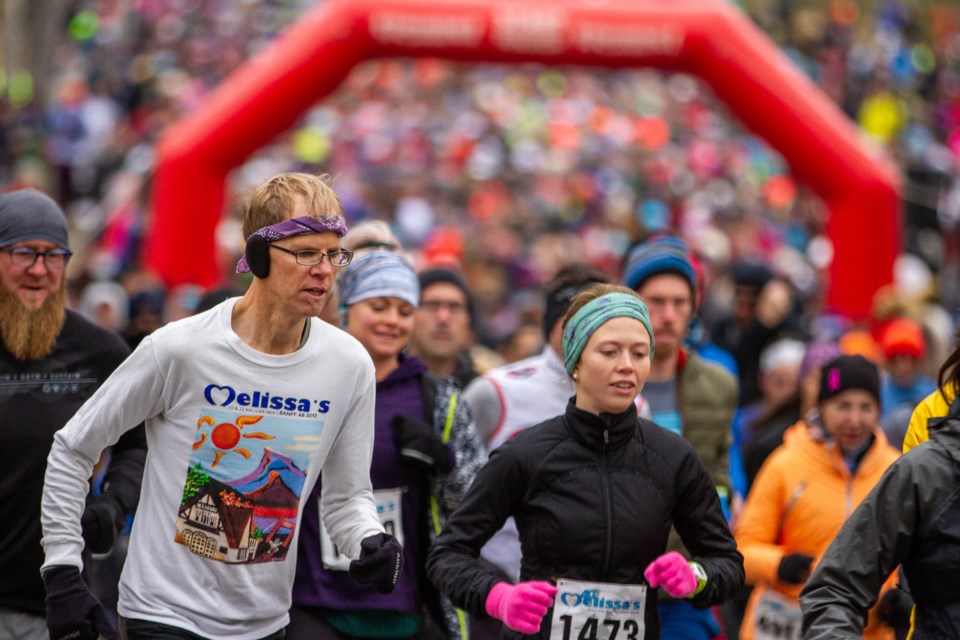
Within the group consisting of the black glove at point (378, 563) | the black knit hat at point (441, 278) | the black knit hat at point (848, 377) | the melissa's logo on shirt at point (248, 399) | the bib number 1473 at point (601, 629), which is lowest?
the bib number 1473 at point (601, 629)

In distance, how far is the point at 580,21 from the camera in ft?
42.7

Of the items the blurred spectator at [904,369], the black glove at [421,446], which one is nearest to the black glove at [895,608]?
the black glove at [421,446]

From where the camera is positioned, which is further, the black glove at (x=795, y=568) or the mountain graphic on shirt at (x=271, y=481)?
the black glove at (x=795, y=568)

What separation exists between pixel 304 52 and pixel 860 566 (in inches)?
403

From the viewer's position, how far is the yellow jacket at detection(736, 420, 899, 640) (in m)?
5.53

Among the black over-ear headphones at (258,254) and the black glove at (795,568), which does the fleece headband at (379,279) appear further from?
the black glove at (795,568)

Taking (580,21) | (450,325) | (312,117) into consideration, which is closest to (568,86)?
(312,117)

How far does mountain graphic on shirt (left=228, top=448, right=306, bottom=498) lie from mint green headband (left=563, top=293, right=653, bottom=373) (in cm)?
83

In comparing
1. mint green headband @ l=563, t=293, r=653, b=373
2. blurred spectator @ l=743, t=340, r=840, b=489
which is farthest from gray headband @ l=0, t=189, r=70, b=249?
blurred spectator @ l=743, t=340, r=840, b=489

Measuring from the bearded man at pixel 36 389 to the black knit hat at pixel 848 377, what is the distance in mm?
2539

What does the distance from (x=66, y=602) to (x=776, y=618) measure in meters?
2.69

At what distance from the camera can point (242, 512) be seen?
13.1 feet

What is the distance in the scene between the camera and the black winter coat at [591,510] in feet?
13.6

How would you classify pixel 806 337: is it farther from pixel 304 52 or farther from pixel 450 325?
pixel 304 52
